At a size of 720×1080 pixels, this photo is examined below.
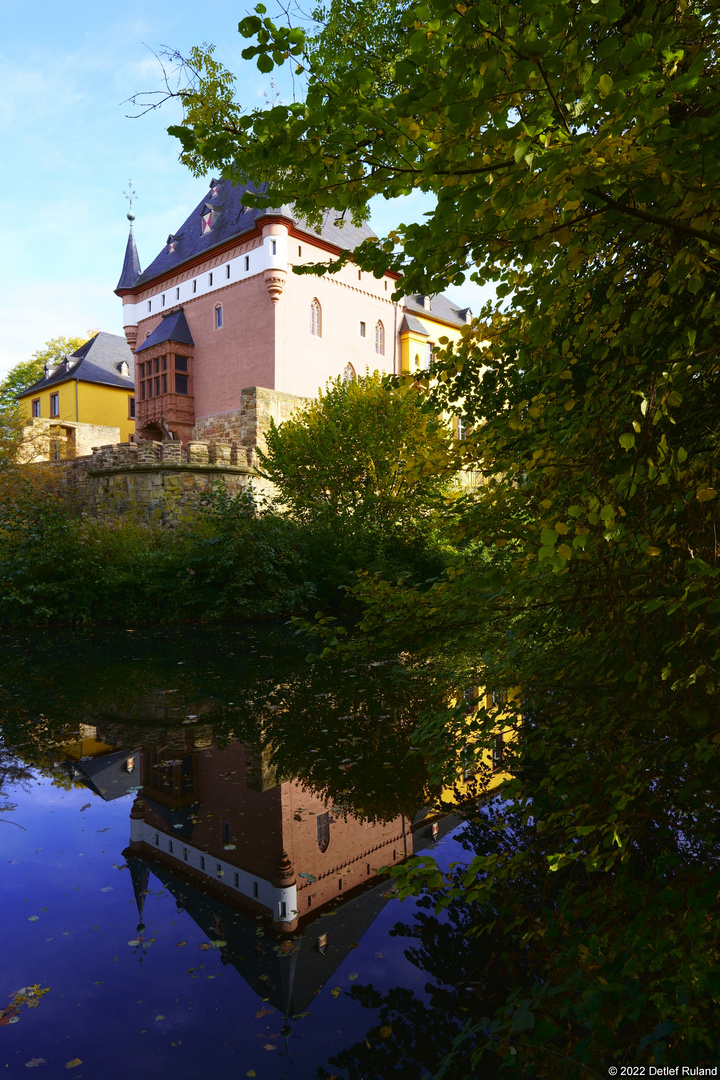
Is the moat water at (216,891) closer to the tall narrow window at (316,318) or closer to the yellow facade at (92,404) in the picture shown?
the tall narrow window at (316,318)

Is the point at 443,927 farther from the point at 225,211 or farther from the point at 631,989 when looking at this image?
the point at 225,211

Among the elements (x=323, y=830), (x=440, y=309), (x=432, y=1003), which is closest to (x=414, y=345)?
(x=440, y=309)

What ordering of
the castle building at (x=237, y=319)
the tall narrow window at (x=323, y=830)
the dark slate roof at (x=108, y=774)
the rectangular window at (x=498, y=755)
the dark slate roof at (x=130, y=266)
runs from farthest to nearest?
the dark slate roof at (x=130, y=266) < the castle building at (x=237, y=319) < the dark slate roof at (x=108, y=774) < the rectangular window at (x=498, y=755) < the tall narrow window at (x=323, y=830)

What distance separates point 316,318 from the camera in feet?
93.8

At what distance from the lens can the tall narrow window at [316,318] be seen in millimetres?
28344

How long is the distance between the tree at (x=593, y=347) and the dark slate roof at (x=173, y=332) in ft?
94.1

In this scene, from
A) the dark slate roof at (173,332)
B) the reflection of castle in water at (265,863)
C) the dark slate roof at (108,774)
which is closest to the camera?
the reflection of castle in water at (265,863)

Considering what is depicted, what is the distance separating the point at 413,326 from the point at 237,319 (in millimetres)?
11201

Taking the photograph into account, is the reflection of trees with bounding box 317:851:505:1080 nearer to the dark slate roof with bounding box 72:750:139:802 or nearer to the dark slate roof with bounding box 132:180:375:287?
the dark slate roof with bounding box 72:750:139:802

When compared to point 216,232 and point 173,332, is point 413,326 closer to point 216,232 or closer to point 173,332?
point 216,232

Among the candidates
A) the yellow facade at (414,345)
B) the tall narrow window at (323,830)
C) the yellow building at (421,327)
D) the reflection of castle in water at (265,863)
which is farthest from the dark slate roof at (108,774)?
the yellow facade at (414,345)

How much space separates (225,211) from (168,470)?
17.2 m

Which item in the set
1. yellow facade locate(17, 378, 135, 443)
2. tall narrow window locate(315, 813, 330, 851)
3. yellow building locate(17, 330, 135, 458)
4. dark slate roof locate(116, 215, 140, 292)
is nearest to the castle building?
dark slate roof locate(116, 215, 140, 292)

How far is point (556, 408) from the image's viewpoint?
2.55 metres
